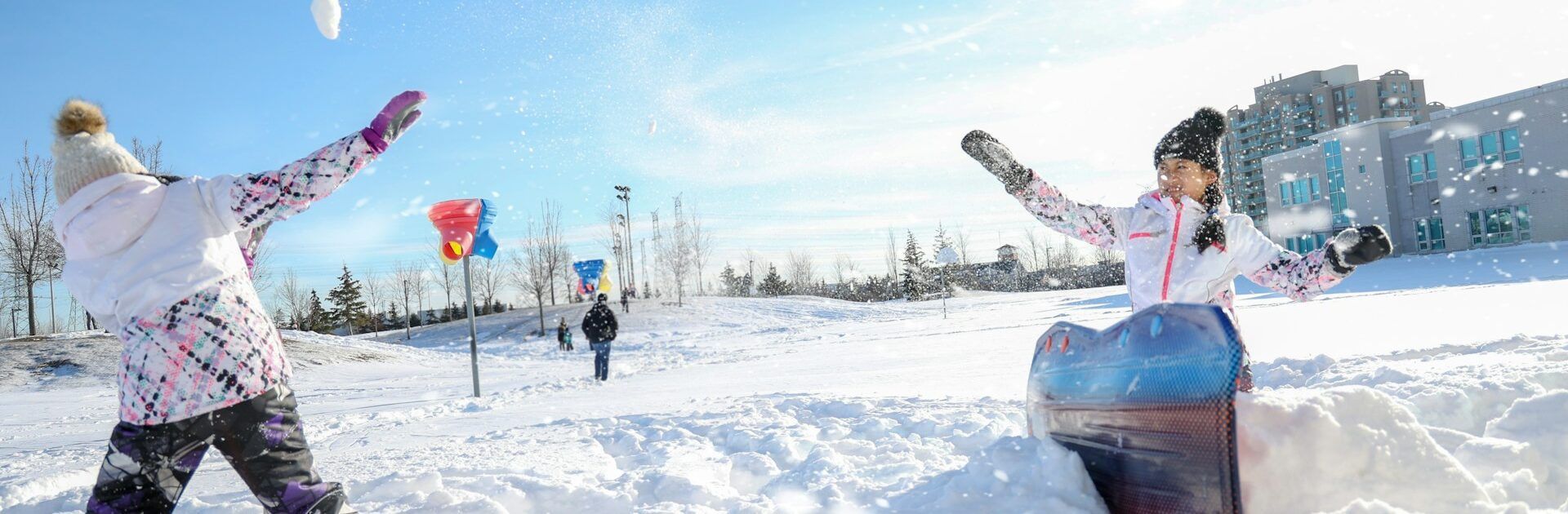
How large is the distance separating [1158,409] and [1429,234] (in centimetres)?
4029

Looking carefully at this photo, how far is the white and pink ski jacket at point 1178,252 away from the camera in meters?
2.96

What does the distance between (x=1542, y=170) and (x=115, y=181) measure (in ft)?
127

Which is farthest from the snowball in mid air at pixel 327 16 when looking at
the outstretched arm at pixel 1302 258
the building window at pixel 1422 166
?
the building window at pixel 1422 166

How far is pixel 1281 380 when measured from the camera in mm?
6332

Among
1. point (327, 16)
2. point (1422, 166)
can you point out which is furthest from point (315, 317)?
point (1422, 166)

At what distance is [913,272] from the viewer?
54.6 metres

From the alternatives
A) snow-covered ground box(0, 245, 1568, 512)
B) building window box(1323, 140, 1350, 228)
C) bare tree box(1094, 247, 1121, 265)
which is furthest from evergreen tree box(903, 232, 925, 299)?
snow-covered ground box(0, 245, 1568, 512)

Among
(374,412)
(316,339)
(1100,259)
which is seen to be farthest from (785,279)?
(374,412)

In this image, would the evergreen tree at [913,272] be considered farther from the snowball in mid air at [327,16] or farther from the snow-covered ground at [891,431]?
the snowball in mid air at [327,16]

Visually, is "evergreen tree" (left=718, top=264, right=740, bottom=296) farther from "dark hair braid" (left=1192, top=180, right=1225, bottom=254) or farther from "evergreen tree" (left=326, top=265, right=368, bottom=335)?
"dark hair braid" (left=1192, top=180, right=1225, bottom=254)

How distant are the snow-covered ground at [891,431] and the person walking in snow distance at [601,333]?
2.00 ft

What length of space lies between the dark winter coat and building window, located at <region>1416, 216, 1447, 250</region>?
35.4 m

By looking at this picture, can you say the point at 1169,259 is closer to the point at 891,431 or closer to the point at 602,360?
the point at 891,431

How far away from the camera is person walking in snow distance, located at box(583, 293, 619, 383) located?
12.9 meters
